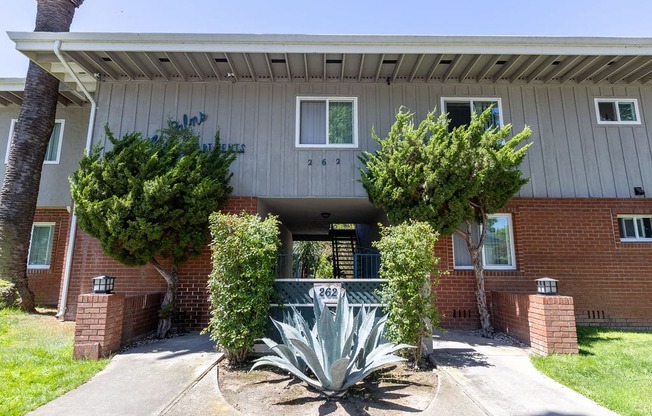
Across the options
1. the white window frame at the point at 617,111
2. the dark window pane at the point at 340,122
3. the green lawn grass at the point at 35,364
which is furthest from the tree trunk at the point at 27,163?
the white window frame at the point at 617,111

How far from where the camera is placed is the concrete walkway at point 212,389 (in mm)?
3639

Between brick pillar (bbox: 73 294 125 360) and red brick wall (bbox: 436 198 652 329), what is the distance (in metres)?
6.14

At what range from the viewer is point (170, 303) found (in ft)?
22.8

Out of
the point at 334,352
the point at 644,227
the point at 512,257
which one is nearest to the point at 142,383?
the point at 334,352

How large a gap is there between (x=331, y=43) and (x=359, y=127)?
190cm

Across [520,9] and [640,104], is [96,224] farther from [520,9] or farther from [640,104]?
[640,104]

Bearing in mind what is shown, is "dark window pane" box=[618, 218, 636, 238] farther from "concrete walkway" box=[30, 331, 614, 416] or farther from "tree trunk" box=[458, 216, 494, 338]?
"concrete walkway" box=[30, 331, 614, 416]

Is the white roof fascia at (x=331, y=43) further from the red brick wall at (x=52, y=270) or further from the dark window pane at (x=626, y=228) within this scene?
the red brick wall at (x=52, y=270)

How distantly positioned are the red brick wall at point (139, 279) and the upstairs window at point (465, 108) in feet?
18.9

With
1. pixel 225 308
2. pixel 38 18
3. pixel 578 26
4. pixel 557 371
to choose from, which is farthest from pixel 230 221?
pixel 578 26

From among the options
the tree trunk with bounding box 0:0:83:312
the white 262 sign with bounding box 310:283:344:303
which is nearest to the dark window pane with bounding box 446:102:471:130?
the white 262 sign with bounding box 310:283:344:303

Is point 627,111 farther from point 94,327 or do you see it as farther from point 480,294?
point 94,327

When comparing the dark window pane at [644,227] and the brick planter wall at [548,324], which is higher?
the dark window pane at [644,227]

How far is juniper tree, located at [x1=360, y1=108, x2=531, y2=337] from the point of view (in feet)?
21.5
